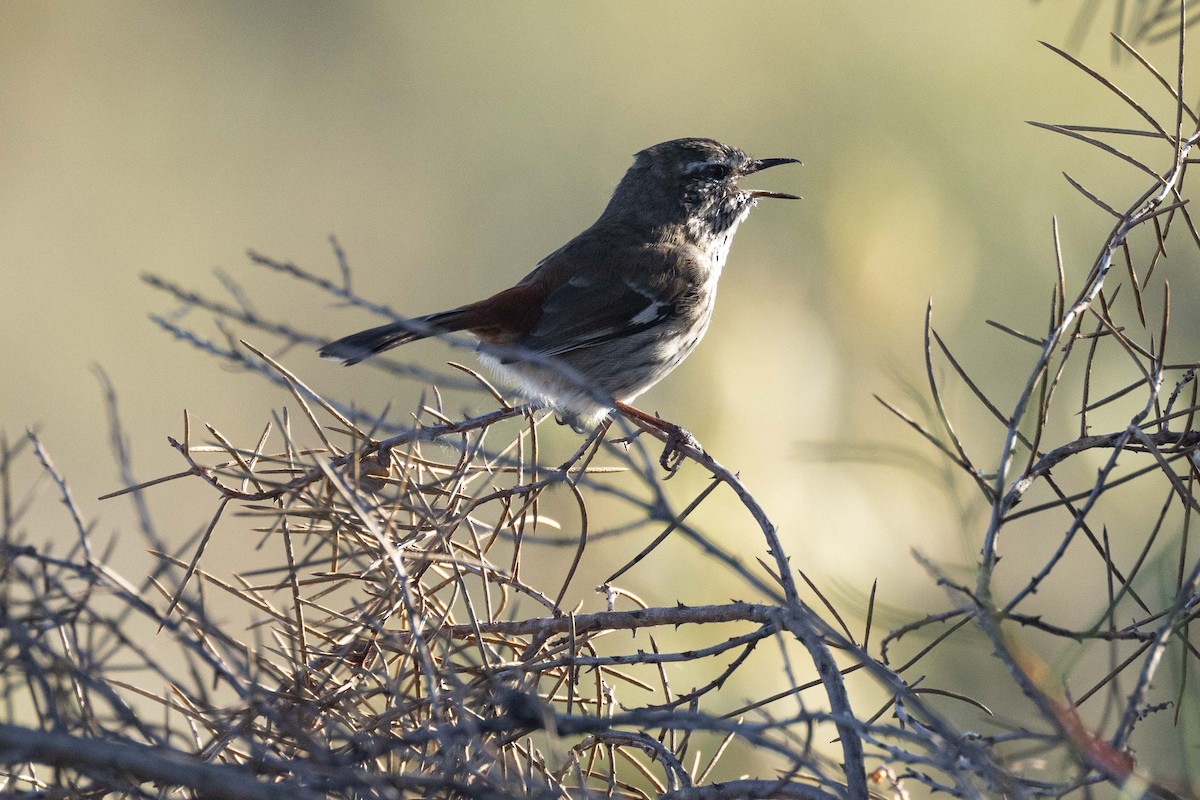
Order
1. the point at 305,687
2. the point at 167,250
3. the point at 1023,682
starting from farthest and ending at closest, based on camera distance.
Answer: the point at 167,250 < the point at 305,687 < the point at 1023,682

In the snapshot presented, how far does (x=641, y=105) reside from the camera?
385 inches

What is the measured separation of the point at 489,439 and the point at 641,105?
23.7 feet

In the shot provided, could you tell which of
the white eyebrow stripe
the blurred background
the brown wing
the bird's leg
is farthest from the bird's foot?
the white eyebrow stripe

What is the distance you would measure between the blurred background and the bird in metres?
0.21

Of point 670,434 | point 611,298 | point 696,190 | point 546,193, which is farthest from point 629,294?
point 546,193

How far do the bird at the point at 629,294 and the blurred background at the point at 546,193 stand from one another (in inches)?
8.4

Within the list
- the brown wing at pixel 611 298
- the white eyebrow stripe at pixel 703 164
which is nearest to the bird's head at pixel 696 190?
the white eyebrow stripe at pixel 703 164

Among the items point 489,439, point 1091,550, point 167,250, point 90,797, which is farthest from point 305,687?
point 167,250

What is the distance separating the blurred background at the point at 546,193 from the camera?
4.30 m

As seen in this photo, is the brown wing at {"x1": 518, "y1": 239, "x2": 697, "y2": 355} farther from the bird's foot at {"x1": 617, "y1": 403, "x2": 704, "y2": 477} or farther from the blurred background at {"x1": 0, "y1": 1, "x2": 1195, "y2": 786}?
the bird's foot at {"x1": 617, "y1": 403, "x2": 704, "y2": 477}

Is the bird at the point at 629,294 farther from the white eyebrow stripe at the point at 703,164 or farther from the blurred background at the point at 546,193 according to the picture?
the blurred background at the point at 546,193

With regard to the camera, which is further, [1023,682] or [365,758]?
[365,758]

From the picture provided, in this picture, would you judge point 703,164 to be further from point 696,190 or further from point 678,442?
point 678,442

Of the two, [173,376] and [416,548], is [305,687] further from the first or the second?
[173,376]
